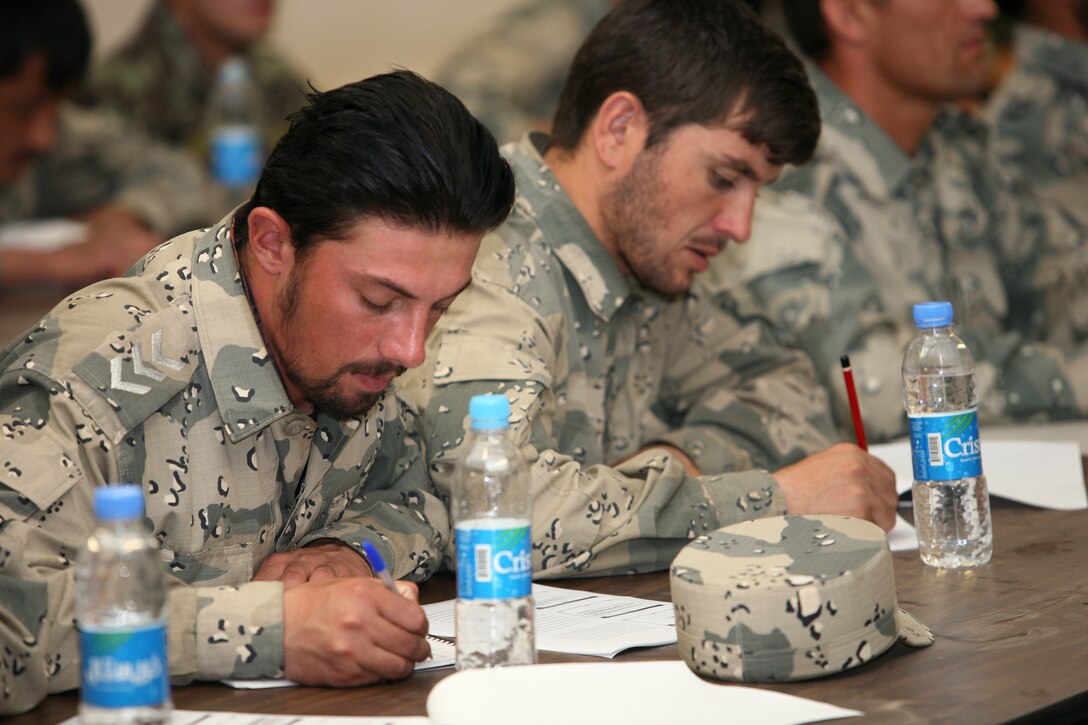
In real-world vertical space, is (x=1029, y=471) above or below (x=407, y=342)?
below

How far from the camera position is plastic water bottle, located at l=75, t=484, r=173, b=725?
111 cm

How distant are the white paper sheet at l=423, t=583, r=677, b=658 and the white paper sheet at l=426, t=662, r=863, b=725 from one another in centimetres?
13

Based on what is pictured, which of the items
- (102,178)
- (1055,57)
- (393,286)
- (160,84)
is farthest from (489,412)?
(160,84)

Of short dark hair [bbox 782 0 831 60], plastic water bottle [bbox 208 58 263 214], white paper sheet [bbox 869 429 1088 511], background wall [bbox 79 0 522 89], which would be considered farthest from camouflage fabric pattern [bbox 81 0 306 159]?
white paper sheet [bbox 869 429 1088 511]

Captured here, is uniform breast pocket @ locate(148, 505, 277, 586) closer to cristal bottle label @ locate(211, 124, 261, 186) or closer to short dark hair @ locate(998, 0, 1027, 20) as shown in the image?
cristal bottle label @ locate(211, 124, 261, 186)

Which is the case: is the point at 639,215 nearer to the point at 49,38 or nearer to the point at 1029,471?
the point at 1029,471

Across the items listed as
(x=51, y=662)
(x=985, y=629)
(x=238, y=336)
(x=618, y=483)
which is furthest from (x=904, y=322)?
(x=51, y=662)

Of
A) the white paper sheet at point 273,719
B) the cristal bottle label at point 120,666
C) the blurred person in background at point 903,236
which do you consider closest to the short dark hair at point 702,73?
the blurred person in background at point 903,236

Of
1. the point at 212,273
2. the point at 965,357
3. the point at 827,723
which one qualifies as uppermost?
the point at 212,273

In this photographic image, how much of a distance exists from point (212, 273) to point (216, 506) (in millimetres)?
268

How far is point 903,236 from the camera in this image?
298cm

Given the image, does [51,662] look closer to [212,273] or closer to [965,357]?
[212,273]

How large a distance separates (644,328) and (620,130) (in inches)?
13.5

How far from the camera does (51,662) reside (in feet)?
4.44
